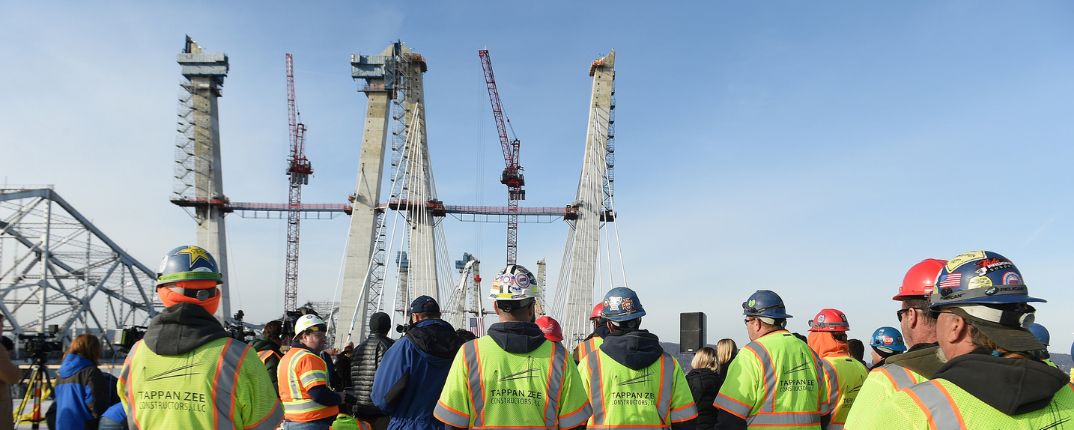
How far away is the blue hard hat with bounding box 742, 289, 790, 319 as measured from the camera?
5.34m

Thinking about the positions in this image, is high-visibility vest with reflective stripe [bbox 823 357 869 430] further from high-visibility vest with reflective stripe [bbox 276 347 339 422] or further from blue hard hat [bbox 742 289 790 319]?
high-visibility vest with reflective stripe [bbox 276 347 339 422]

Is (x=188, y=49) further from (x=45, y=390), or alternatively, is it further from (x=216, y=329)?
(x=216, y=329)

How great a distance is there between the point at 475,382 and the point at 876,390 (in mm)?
2529

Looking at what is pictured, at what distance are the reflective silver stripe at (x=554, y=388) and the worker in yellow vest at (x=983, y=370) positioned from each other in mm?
2427

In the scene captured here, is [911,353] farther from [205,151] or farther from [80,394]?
[205,151]

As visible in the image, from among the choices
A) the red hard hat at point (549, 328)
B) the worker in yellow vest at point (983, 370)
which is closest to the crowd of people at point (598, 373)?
the worker in yellow vest at point (983, 370)

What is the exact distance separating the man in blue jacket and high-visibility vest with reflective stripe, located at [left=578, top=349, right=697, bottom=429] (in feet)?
3.74

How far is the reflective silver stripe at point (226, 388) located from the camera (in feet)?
11.5

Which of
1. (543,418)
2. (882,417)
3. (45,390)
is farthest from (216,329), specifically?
(45,390)

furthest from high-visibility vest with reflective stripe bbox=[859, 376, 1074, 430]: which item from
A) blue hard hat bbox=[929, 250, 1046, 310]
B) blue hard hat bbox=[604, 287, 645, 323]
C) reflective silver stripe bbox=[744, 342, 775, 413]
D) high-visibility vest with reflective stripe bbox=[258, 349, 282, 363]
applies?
high-visibility vest with reflective stripe bbox=[258, 349, 282, 363]

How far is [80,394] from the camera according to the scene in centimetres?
579

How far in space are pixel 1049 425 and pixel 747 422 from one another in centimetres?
316

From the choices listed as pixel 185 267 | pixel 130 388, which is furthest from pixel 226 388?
pixel 185 267

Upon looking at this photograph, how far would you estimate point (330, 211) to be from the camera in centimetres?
6594
